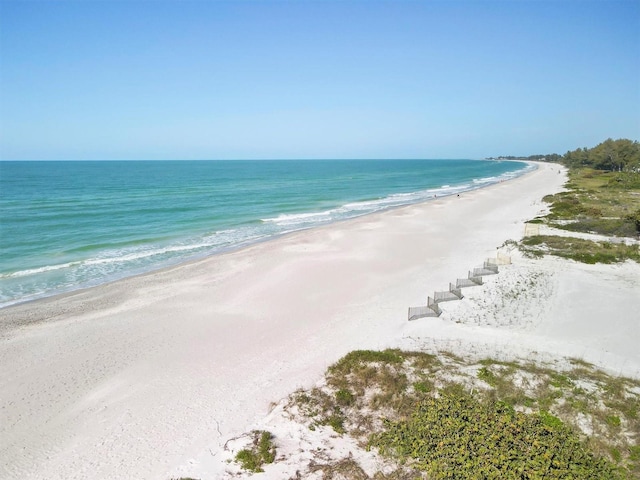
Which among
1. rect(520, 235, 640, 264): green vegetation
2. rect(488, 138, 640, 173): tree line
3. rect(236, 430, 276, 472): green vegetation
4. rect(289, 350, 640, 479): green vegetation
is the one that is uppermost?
rect(488, 138, 640, 173): tree line

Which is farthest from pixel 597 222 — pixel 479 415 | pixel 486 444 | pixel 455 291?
pixel 486 444

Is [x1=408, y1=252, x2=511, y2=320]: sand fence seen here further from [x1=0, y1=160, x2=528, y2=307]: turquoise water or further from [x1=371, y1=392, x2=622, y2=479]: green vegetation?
[x1=0, y1=160, x2=528, y2=307]: turquoise water

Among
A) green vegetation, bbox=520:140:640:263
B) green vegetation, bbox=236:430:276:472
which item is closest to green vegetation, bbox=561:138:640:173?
green vegetation, bbox=520:140:640:263

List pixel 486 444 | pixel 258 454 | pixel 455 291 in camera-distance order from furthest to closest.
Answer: pixel 455 291
pixel 258 454
pixel 486 444

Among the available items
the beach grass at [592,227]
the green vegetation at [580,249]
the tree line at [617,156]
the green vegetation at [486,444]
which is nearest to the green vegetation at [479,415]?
the green vegetation at [486,444]

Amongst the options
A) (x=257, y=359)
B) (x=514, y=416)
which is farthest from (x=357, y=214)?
(x=514, y=416)

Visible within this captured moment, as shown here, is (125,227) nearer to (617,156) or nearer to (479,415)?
(479,415)
